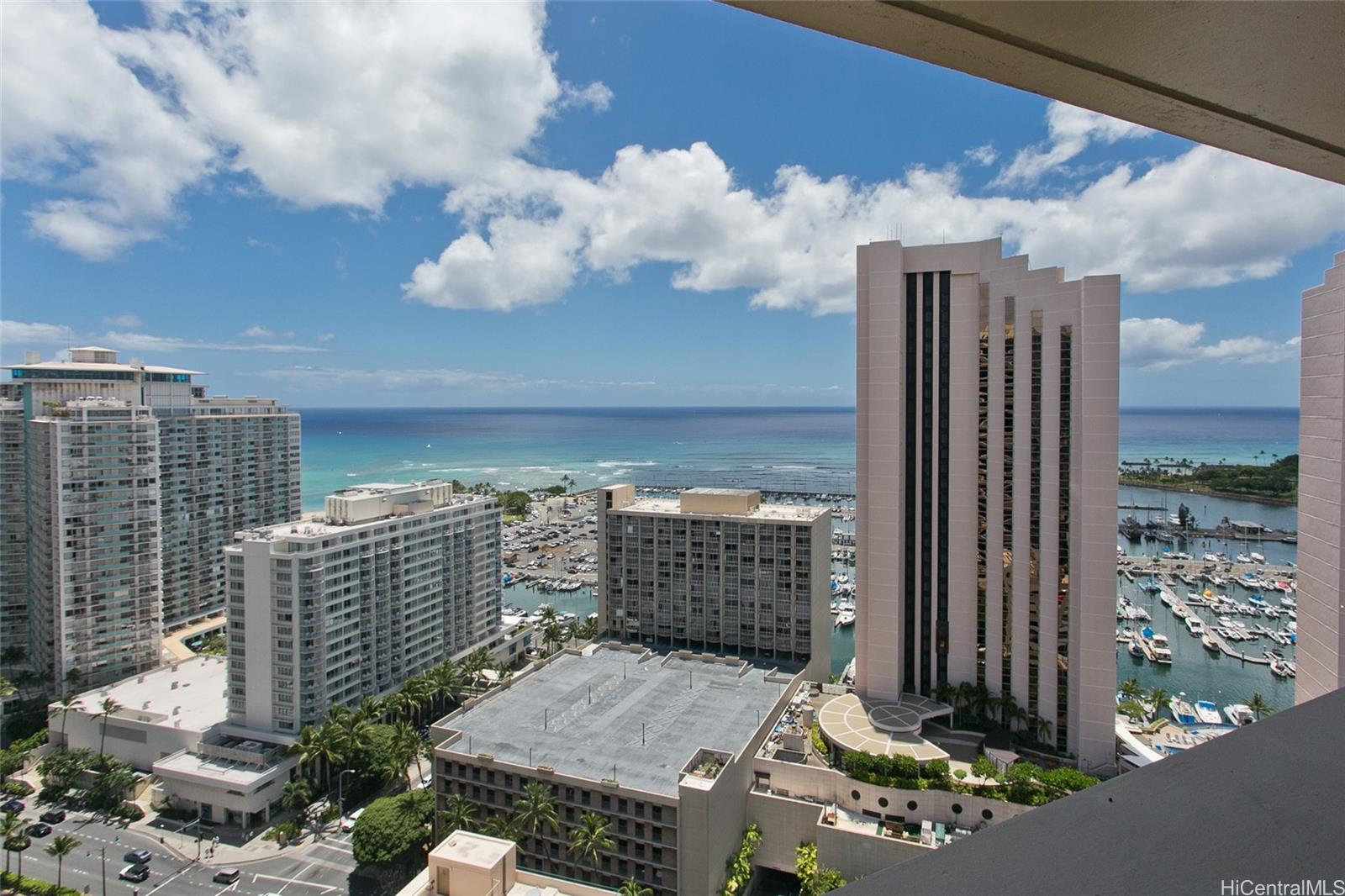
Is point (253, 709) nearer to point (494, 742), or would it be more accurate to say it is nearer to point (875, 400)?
point (494, 742)

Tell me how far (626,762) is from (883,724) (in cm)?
404

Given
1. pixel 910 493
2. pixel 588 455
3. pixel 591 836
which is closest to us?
pixel 591 836

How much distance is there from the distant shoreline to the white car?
42.0m

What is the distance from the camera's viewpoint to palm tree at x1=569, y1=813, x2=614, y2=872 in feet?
28.7

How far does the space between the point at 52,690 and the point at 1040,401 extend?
69.6ft

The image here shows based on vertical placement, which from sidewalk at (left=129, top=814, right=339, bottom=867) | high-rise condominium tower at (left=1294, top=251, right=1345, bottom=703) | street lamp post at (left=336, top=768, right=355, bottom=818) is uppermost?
high-rise condominium tower at (left=1294, top=251, right=1345, bottom=703)

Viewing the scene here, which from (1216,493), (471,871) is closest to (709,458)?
(1216,493)

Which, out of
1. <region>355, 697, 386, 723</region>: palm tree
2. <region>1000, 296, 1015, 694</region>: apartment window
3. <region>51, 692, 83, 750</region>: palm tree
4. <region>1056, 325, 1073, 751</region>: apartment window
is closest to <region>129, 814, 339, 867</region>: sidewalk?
<region>355, 697, 386, 723</region>: palm tree

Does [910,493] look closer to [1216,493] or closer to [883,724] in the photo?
[883,724]

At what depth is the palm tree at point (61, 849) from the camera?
9484 millimetres

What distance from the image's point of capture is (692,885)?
8625 millimetres

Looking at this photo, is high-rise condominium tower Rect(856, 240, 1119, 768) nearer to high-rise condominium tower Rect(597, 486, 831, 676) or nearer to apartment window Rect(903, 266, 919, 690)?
apartment window Rect(903, 266, 919, 690)

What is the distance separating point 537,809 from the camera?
9.04 m

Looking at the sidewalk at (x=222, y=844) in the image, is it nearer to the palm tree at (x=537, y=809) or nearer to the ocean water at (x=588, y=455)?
the palm tree at (x=537, y=809)
